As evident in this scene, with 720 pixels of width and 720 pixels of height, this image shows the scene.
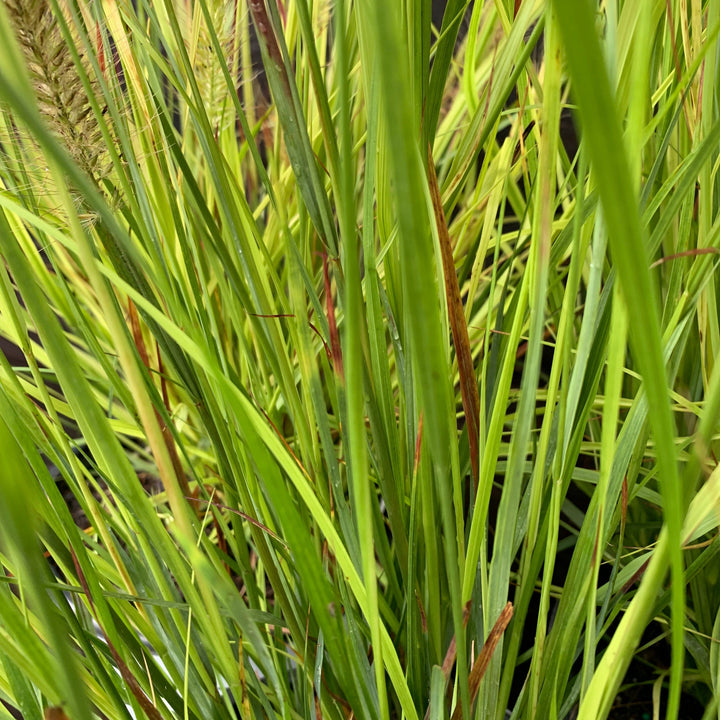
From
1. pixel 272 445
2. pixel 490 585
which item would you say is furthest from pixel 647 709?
pixel 272 445

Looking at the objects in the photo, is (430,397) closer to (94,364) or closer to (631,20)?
(631,20)

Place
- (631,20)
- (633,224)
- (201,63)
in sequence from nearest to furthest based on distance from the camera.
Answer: (633,224) → (631,20) → (201,63)

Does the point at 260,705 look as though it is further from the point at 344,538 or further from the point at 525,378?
the point at 525,378

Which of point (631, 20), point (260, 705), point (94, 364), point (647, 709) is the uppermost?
point (631, 20)

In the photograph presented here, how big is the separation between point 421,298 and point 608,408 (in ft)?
0.23

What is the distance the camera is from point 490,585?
221mm

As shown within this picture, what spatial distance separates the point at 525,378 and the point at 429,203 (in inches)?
2.6

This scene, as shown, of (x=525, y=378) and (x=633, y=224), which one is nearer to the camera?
(x=633, y=224)

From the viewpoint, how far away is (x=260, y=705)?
0.93 feet

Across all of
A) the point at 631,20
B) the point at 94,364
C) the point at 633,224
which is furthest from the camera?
the point at 94,364

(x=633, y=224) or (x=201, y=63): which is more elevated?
(x=201, y=63)

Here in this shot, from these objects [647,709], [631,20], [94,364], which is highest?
[631,20]

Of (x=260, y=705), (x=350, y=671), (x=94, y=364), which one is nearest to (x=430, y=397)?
(x=350, y=671)

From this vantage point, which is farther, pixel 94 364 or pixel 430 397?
pixel 94 364
